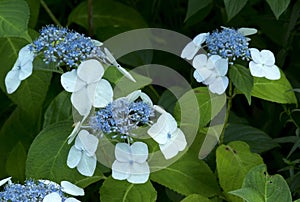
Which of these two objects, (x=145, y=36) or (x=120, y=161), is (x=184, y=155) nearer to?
(x=120, y=161)

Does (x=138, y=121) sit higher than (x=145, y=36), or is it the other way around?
(x=138, y=121)

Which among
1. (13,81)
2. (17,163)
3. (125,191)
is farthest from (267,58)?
(17,163)

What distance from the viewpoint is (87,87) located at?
1.20 m

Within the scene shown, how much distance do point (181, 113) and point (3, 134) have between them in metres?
0.66

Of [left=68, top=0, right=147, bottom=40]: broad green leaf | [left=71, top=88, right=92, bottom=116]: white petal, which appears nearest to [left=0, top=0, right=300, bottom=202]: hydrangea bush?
[left=71, top=88, right=92, bottom=116]: white petal

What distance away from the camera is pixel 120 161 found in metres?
1.23

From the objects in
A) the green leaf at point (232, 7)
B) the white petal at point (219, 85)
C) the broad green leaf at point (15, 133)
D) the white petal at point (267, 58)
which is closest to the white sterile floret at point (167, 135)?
the white petal at point (219, 85)

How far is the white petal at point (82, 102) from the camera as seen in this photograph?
119 centimetres

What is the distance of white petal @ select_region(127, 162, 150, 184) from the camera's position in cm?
123

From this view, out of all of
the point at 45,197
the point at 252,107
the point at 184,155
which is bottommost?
the point at 252,107

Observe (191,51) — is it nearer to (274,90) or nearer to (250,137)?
(274,90)

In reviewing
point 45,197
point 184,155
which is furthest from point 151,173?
point 45,197

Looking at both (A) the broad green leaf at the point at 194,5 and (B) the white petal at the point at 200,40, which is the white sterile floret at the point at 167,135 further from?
(A) the broad green leaf at the point at 194,5

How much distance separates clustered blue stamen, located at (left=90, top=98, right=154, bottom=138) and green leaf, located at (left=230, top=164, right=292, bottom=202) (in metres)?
0.20
